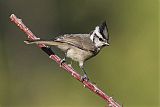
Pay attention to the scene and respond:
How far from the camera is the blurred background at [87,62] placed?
766 centimetres

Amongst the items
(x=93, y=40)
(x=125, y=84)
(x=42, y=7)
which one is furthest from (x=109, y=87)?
(x=93, y=40)

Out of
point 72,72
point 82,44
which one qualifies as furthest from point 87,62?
point 72,72

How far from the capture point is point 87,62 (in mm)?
8195

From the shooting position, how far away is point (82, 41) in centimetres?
404

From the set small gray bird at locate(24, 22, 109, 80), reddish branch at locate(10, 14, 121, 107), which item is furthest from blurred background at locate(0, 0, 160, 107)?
reddish branch at locate(10, 14, 121, 107)

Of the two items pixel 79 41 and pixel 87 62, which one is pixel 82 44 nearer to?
pixel 79 41

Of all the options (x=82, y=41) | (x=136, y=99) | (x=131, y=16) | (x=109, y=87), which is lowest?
(x=82, y=41)

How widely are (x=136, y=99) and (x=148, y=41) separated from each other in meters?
1.47

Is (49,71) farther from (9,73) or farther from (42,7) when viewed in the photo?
(42,7)

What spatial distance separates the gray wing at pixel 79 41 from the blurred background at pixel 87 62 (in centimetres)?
266

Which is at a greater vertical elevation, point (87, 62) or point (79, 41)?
point (87, 62)

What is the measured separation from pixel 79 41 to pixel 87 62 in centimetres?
422

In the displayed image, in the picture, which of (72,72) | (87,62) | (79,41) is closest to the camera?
(72,72)

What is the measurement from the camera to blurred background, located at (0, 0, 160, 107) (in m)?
7.66
